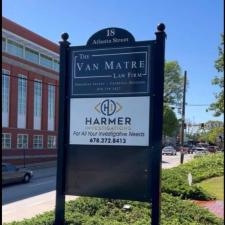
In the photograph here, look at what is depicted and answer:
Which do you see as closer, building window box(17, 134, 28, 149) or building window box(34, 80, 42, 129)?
building window box(17, 134, 28, 149)

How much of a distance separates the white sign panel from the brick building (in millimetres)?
29698

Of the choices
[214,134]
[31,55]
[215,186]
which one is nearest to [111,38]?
[215,186]

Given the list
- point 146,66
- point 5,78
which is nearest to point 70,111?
point 146,66

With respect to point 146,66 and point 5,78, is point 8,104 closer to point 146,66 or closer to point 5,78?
point 5,78

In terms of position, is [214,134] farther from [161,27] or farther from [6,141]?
[161,27]

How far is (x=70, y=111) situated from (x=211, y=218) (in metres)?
4.63

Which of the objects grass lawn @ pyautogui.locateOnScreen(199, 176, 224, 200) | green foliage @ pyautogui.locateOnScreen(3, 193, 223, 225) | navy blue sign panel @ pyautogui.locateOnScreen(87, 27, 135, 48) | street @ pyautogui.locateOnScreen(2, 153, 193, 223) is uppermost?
navy blue sign panel @ pyautogui.locateOnScreen(87, 27, 135, 48)

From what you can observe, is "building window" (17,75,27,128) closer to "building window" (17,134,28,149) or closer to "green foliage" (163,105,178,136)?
"building window" (17,134,28,149)

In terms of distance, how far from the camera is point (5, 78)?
38.5 metres

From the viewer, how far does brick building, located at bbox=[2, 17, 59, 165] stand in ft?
127

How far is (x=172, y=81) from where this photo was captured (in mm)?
86312

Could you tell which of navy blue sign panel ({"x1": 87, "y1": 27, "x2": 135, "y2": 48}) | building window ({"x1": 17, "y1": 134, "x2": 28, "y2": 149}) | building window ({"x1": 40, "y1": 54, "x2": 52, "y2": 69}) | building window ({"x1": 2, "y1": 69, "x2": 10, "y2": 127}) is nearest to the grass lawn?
navy blue sign panel ({"x1": 87, "y1": 27, "x2": 135, "y2": 48})

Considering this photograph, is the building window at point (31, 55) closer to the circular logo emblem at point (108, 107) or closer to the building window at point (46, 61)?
the building window at point (46, 61)

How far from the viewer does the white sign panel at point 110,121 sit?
21.2 ft
